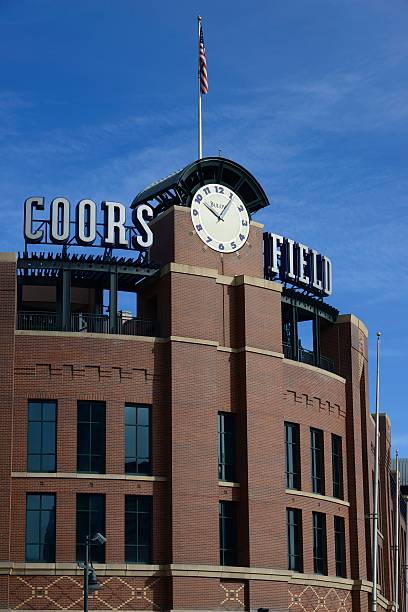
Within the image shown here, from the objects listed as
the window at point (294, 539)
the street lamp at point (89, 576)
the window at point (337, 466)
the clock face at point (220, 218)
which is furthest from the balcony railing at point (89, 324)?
the window at point (337, 466)

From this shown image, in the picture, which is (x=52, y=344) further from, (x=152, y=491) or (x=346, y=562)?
(x=346, y=562)

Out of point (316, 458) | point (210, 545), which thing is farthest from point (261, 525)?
point (316, 458)

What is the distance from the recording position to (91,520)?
191 feet

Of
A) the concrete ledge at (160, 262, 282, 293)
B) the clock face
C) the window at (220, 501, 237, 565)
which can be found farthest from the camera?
the clock face

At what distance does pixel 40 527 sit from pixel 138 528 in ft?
15.1

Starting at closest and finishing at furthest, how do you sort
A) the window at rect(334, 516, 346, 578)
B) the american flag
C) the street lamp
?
the street lamp
the window at rect(334, 516, 346, 578)
the american flag

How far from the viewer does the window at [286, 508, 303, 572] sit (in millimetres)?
64500

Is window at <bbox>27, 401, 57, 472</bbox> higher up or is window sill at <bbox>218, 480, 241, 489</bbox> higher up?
window at <bbox>27, 401, 57, 472</bbox>

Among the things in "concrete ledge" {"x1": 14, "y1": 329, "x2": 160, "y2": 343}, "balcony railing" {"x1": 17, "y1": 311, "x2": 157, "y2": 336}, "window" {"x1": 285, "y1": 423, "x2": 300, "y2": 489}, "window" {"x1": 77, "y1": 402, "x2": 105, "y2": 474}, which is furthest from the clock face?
"window" {"x1": 77, "y1": 402, "x2": 105, "y2": 474}

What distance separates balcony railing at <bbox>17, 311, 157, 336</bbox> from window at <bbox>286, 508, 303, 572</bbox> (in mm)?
11835

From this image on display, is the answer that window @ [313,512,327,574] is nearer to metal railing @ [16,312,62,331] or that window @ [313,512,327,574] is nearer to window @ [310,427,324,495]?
window @ [310,427,324,495]

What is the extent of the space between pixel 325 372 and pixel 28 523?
1974 centimetres

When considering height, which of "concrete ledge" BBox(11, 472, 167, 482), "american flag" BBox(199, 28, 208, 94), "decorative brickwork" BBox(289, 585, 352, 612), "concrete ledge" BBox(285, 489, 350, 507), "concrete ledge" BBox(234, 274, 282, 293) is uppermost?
"american flag" BBox(199, 28, 208, 94)

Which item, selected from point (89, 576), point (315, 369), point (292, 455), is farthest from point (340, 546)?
point (89, 576)
